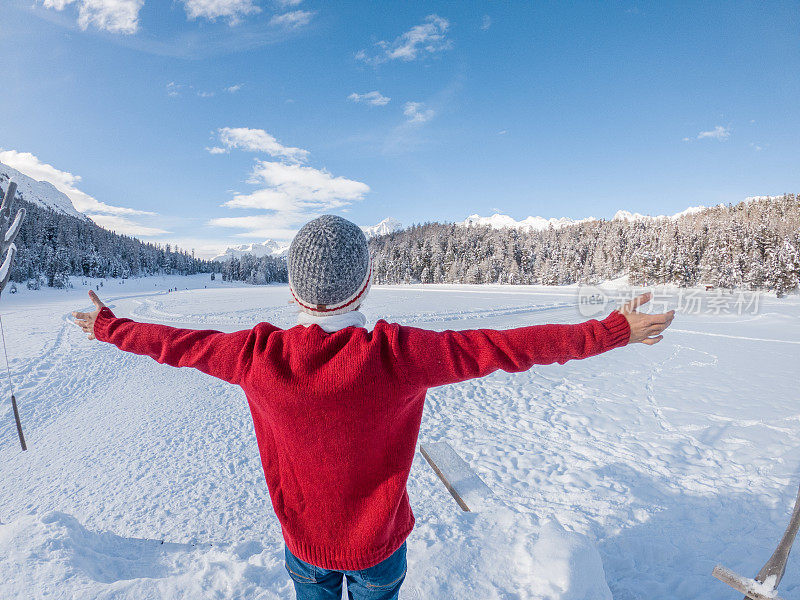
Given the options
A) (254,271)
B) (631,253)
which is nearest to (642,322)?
(631,253)

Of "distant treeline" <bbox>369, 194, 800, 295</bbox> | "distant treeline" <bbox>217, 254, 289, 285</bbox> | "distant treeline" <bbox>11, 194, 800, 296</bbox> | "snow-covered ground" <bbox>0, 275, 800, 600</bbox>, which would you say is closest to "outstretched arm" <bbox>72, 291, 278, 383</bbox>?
"snow-covered ground" <bbox>0, 275, 800, 600</bbox>

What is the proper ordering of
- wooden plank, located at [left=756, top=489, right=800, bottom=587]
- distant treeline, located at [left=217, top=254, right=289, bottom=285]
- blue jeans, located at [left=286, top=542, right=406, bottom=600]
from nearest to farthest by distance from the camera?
blue jeans, located at [left=286, top=542, right=406, bottom=600], wooden plank, located at [left=756, top=489, right=800, bottom=587], distant treeline, located at [left=217, top=254, right=289, bottom=285]

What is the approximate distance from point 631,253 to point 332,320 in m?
72.4

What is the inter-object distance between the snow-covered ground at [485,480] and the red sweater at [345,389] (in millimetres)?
1405

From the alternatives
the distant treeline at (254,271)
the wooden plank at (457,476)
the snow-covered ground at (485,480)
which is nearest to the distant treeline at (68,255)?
the distant treeline at (254,271)

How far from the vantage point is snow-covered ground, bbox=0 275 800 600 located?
2.38 m

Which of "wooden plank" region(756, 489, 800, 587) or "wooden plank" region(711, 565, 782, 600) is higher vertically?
"wooden plank" region(756, 489, 800, 587)

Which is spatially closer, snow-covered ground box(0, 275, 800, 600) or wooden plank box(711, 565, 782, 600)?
wooden plank box(711, 565, 782, 600)

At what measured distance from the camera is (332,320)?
117 centimetres

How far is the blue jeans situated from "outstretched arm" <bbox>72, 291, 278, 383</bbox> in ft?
2.81

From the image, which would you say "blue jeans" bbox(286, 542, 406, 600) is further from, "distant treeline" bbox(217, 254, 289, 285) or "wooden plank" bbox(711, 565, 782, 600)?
"distant treeline" bbox(217, 254, 289, 285)

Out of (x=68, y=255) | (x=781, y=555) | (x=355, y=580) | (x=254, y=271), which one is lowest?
(x=781, y=555)

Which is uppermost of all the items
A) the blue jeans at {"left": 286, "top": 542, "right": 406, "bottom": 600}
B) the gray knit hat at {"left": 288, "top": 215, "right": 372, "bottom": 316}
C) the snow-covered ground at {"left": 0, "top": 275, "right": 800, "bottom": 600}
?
the gray knit hat at {"left": 288, "top": 215, "right": 372, "bottom": 316}

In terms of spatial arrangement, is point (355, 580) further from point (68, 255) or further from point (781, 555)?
point (68, 255)
